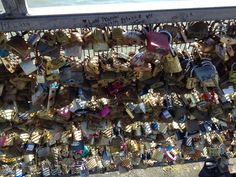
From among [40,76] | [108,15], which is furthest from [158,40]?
[40,76]

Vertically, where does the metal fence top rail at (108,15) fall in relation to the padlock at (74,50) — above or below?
above

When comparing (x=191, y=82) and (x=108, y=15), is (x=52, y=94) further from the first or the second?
(x=191, y=82)

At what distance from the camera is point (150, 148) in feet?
16.3

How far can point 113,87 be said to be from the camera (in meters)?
3.34

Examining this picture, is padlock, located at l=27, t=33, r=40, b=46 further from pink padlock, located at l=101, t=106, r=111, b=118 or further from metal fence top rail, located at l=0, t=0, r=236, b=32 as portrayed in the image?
pink padlock, located at l=101, t=106, r=111, b=118

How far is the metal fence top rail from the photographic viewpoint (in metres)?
2.55

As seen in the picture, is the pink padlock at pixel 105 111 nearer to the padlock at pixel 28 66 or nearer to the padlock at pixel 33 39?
the padlock at pixel 28 66

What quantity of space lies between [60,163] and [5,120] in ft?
5.21

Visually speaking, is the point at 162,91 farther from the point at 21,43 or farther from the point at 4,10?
the point at 4,10

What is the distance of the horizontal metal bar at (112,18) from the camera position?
2559mm

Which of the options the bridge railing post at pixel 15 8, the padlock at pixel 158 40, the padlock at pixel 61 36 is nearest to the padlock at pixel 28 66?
the padlock at pixel 61 36

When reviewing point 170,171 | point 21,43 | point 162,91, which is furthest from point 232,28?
point 170,171

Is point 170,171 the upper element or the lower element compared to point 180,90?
lower

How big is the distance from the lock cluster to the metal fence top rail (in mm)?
146
